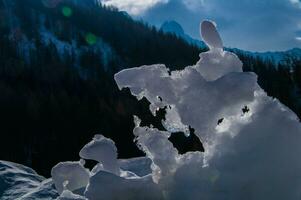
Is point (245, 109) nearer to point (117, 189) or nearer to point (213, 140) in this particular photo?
point (213, 140)

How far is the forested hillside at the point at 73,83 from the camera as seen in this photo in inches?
2840

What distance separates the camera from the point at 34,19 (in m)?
199

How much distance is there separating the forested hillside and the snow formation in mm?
1190

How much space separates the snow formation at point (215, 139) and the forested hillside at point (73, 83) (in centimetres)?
119

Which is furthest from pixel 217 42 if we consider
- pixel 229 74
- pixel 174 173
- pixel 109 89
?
pixel 109 89

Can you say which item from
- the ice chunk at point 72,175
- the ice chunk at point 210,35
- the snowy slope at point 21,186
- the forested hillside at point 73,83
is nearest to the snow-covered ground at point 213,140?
the ice chunk at point 210,35

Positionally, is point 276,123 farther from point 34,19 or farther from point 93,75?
point 34,19

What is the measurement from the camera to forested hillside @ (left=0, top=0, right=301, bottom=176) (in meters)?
72.1

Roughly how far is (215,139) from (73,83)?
376ft

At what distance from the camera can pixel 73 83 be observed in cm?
11650

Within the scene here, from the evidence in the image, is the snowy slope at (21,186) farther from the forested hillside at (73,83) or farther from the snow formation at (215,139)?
the snow formation at (215,139)

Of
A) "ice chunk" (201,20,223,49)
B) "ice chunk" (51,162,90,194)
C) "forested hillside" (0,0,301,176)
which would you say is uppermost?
"forested hillside" (0,0,301,176)

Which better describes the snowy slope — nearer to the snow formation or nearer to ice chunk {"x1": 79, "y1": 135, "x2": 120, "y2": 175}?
ice chunk {"x1": 79, "y1": 135, "x2": 120, "y2": 175}

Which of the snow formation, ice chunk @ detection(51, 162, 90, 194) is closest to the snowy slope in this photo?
ice chunk @ detection(51, 162, 90, 194)
